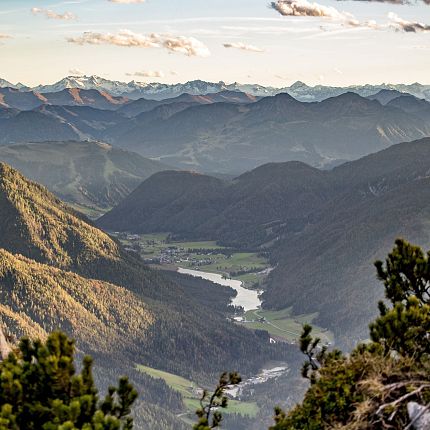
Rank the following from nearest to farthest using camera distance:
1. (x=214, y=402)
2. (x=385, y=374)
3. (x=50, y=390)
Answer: (x=385, y=374) → (x=50, y=390) → (x=214, y=402)

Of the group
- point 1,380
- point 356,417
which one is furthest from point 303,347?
point 1,380

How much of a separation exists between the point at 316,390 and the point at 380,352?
15.1ft

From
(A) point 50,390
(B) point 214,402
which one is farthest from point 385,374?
(A) point 50,390

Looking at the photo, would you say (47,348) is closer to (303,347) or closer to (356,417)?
(356,417)

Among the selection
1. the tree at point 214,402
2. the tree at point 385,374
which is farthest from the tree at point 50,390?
the tree at point 385,374

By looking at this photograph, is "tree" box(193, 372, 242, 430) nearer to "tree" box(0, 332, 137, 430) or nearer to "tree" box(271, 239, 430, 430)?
"tree" box(271, 239, 430, 430)

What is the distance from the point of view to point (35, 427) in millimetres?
35562

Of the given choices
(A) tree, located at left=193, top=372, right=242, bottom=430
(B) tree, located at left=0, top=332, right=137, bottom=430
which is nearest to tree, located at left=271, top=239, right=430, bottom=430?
(A) tree, located at left=193, top=372, right=242, bottom=430

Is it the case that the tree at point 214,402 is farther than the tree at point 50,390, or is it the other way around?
the tree at point 214,402

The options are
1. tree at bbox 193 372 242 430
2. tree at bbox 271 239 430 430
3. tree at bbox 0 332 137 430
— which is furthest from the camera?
tree at bbox 193 372 242 430

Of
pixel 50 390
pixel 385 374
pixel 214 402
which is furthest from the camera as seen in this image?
pixel 214 402

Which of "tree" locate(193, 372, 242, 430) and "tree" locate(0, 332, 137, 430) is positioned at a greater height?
"tree" locate(0, 332, 137, 430)

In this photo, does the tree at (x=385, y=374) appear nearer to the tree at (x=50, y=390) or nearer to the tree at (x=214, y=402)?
the tree at (x=214, y=402)

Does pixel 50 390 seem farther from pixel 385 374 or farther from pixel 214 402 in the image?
pixel 385 374
